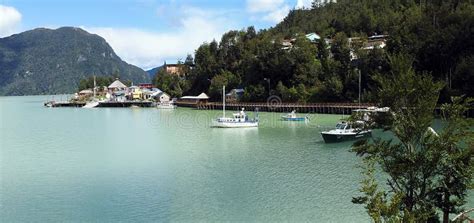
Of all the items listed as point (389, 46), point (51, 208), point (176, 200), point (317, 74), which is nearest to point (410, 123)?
point (176, 200)

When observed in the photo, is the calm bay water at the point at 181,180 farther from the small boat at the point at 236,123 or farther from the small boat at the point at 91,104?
the small boat at the point at 91,104

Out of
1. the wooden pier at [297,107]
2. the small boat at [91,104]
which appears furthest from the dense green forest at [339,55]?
the small boat at [91,104]

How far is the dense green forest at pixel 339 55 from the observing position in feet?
206

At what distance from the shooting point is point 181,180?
24984 mm

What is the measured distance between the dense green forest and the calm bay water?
416 inches

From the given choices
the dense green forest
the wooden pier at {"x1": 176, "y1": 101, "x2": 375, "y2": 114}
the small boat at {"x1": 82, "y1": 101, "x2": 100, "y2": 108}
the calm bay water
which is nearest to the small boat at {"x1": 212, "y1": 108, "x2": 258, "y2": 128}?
the calm bay water

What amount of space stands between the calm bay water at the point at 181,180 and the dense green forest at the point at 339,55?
34.7ft

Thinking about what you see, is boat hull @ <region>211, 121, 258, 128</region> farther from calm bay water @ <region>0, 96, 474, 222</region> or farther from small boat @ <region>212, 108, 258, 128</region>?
calm bay water @ <region>0, 96, 474, 222</region>

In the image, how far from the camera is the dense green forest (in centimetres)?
6281

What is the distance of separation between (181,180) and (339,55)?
199 ft

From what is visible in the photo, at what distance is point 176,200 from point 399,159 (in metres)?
11.5

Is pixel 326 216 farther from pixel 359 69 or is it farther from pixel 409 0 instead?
pixel 409 0

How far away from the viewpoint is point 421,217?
36.4 feet

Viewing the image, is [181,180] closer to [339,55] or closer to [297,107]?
[297,107]
